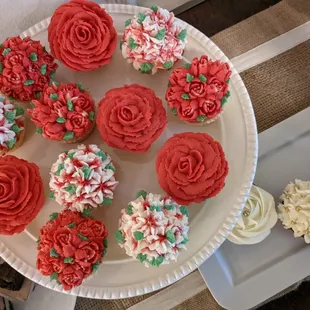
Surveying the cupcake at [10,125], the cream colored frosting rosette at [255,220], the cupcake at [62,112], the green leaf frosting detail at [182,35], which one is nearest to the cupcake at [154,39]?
the green leaf frosting detail at [182,35]

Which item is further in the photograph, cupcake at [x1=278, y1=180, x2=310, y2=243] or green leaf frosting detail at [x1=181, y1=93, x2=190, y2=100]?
cupcake at [x1=278, y1=180, x2=310, y2=243]

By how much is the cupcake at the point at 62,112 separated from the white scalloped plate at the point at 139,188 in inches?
3.0

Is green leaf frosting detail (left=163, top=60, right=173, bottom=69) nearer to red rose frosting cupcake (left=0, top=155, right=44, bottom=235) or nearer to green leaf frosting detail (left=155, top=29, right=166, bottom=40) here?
green leaf frosting detail (left=155, top=29, right=166, bottom=40)

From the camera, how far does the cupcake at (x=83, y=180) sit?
0.77 m

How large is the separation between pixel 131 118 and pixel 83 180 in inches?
5.3

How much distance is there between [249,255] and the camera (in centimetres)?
108

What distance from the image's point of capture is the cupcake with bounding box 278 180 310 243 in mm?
1009

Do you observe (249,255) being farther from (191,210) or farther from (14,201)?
(14,201)

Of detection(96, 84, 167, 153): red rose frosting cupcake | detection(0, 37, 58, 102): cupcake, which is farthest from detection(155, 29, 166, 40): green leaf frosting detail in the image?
detection(0, 37, 58, 102): cupcake

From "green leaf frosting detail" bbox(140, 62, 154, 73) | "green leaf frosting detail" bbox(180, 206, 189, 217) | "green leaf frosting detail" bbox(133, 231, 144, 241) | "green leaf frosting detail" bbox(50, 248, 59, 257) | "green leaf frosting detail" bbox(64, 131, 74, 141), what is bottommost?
"green leaf frosting detail" bbox(180, 206, 189, 217)

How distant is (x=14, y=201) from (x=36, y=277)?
178 mm

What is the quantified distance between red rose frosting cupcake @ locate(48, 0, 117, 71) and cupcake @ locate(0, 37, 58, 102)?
0.03 m

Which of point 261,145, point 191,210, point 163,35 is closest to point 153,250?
point 191,210

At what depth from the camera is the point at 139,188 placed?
2.81 ft
